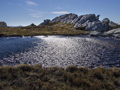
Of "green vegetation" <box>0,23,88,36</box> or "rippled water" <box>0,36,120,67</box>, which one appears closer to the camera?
"rippled water" <box>0,36,120,67</box>

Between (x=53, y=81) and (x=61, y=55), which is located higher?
(x=53, y=81)

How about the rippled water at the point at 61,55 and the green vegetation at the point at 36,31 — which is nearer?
the rippled water at the point at 61,55

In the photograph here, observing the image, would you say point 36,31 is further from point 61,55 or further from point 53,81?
point 53,81

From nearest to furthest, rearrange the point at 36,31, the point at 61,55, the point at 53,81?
the point at 53,81 → the point at 61,55 → the point at 36,31

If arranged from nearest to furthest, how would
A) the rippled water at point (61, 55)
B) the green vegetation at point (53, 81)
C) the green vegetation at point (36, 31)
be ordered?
the green vegetation at point (53, 81) → the rippled water at point (61, 55) → the green vegetation at point (36, 31)

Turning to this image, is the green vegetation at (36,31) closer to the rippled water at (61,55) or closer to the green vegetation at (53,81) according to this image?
the rippled water at (61,55)

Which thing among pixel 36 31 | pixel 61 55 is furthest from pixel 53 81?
pixel 36 31

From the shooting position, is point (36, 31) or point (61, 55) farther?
point (36, 31)

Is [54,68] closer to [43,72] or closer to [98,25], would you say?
[43,72]

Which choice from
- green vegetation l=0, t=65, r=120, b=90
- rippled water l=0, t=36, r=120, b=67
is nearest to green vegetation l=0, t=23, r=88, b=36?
rippled water l=0, t=36, r=120, b=67

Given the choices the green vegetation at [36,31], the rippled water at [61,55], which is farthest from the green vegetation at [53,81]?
the green vegetation at [36,31]

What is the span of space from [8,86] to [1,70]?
5.04 meters

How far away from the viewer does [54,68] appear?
1733 cm

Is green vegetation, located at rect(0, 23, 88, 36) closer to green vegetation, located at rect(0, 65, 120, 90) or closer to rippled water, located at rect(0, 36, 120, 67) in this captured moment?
rippled water, located at rect(0, 36, 120, 67)
